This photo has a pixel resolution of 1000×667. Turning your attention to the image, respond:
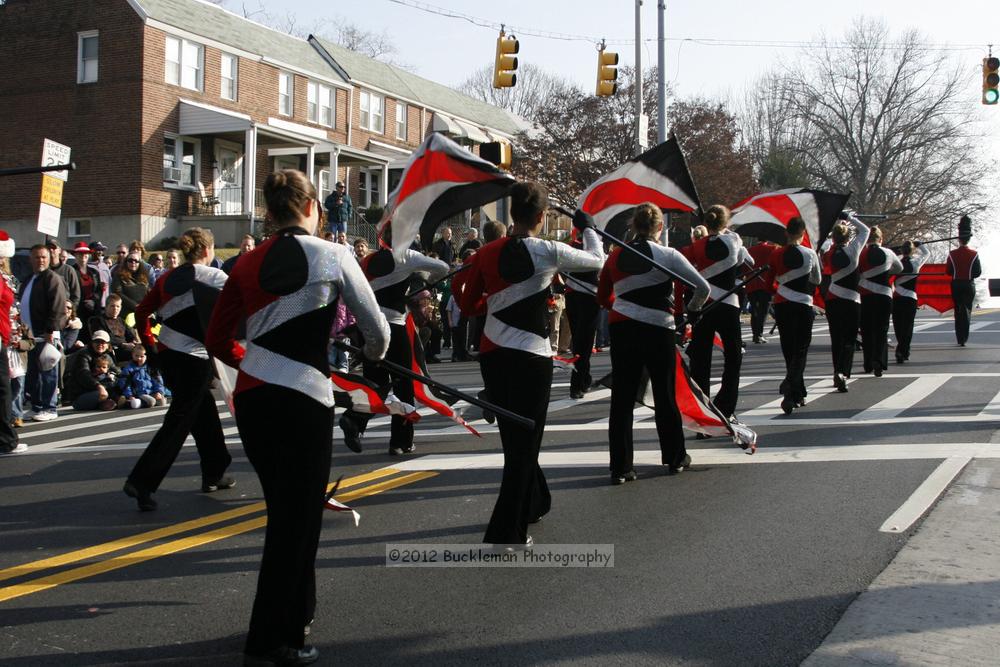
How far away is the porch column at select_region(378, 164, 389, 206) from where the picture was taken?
150 feet

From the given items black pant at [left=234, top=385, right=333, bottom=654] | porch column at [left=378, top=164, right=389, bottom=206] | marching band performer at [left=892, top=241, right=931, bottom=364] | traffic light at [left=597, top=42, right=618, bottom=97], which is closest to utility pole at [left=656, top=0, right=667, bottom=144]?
traffic light at [left=597, top=42, right=618, bottom=97]

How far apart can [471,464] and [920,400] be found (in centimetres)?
606

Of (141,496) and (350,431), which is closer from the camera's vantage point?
(141,496)

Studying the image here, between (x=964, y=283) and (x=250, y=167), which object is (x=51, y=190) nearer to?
(x=964, y=283)

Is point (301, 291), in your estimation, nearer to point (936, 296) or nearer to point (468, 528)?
point (468, 528)

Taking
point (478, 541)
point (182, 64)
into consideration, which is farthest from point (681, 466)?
point (182, 64)

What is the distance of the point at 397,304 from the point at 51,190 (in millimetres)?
7127

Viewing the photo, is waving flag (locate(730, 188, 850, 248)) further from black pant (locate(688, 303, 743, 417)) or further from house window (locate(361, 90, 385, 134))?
house window (locate(361, 90, 385, 134))

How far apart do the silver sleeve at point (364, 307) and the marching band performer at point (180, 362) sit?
2848mm

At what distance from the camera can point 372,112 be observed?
4841 cm

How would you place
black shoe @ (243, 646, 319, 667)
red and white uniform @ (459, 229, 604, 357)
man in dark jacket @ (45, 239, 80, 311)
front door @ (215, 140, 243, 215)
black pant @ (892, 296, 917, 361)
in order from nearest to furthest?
black shoe @ (243, 646, 319, 667) < red and white uniform @ (459, 229, 604, 357) < man in dark jacket @ (45, 239, 80, 311) < black pant @ (892, 296, 917, 361) < front door @ (215, 140, 243, 215)

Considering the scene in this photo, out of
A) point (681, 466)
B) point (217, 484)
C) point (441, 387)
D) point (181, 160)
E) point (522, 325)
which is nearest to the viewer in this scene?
point (441, 387)

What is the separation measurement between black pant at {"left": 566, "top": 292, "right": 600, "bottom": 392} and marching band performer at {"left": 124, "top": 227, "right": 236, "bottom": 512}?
6.38m

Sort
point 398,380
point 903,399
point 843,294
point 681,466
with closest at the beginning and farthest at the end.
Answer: point 681,466 → point 398,380 → point 903,399 → point 843,294
